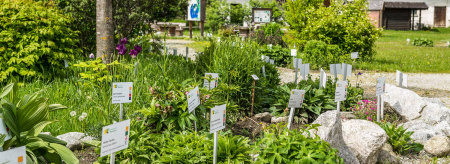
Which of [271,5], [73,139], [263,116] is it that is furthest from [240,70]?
[271,5]

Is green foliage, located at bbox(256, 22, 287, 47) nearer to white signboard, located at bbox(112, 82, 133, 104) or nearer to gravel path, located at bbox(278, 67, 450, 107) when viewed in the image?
gravel path, located at bbox(278, 67, 450, 107)

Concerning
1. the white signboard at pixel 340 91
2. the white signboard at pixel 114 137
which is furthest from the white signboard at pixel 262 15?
the white signboard at pixel 114 137

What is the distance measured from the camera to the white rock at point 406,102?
5391 mm

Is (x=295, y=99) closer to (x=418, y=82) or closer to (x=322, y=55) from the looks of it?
(x=418, y=82)

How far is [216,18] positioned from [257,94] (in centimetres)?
2349

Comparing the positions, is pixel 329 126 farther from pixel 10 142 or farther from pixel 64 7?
pixel 64 7

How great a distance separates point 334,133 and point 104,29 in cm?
406

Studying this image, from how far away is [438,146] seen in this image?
435 centimetres

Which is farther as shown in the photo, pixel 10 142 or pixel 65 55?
pixel 65 55

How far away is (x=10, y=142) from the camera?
2912 millimetres

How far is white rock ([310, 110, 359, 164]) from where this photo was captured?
357cm

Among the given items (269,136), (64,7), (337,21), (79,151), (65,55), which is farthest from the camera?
(337,21)

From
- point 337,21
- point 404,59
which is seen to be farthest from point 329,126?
point 404,59

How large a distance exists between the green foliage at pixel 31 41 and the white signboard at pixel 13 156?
4371mm
